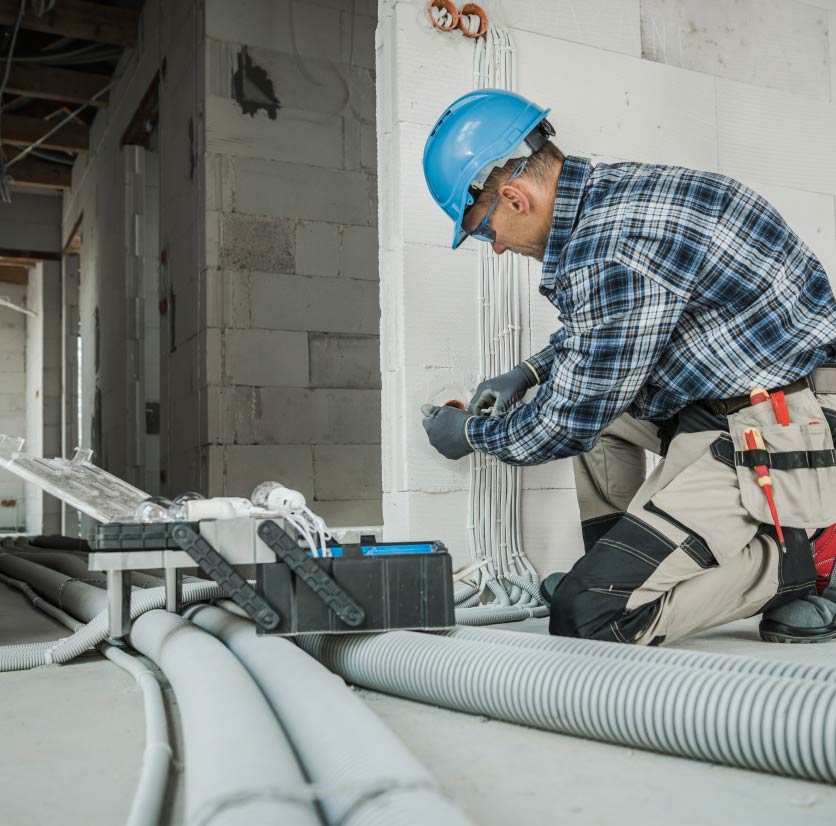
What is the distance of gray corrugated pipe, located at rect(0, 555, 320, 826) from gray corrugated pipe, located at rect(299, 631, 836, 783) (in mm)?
255

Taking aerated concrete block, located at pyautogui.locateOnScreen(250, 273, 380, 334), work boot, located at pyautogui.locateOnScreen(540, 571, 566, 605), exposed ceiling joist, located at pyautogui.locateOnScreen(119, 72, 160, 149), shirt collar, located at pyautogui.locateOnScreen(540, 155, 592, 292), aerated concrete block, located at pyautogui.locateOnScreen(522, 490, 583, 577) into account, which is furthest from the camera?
exposed ceiling joist, located at pyautogui.locateOnScreen(119, 72, 160, 149)

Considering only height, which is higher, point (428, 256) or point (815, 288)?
point (428, 256)

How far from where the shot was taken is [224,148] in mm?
4141

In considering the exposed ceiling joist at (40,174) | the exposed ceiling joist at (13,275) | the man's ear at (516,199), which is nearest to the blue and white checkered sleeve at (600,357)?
the man's ear at (516,199)

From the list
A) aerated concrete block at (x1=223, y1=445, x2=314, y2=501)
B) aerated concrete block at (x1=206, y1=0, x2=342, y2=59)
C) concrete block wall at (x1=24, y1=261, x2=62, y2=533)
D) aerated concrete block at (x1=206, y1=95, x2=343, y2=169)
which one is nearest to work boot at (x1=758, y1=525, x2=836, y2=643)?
aerated concrete block at (x1=223, y1=445, x2=314, y2=501)

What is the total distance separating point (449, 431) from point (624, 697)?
106cm

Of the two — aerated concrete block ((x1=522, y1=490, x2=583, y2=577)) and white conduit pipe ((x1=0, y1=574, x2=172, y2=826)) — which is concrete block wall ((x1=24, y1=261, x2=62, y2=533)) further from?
white conduit pipe ((x1=0, y1=574, x2=172, y2=826))

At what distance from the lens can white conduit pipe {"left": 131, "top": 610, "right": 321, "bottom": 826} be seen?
0.70 metres

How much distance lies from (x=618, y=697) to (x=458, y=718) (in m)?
0.28

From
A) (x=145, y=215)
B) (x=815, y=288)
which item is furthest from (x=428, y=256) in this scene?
(x=145, y=215)

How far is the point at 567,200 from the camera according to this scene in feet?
5.66

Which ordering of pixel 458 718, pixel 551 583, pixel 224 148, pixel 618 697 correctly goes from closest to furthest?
pixel 618 697 → pixel 458 718 → pixel 551 583 → pixel 224 148

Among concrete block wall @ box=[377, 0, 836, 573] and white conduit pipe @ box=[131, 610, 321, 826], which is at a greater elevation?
concrete block wall @ box=[377, 0, 836, 573]

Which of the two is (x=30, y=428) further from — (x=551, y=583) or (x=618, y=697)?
(x=618, y=697)
